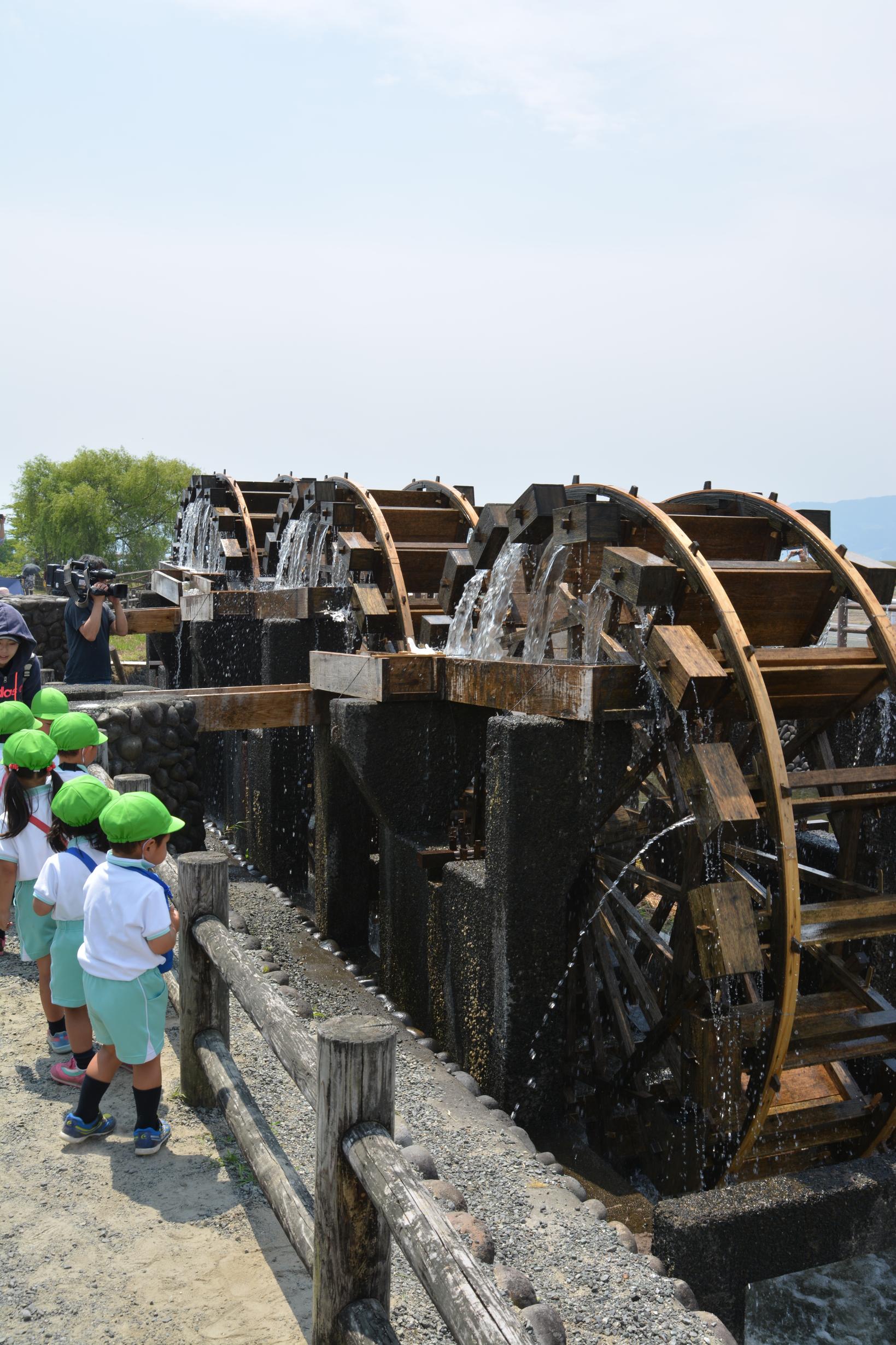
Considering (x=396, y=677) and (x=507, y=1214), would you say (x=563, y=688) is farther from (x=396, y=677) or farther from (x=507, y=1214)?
(x=507, y=1214)

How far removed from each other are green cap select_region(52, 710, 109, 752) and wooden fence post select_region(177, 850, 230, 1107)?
32.0 inches

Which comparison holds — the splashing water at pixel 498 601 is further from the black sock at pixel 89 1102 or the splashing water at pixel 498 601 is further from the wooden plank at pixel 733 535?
the black sock at pixel 89 1102

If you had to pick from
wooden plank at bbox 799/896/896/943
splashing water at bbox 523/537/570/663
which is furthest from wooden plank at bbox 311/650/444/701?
wooden plank at bbox 799/896/896/943

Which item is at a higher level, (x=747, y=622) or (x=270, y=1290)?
(x=747, y=622)

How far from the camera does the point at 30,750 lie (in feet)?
14.2

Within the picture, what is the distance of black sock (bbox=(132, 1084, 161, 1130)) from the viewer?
11.5 ft

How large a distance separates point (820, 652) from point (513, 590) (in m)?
2.50

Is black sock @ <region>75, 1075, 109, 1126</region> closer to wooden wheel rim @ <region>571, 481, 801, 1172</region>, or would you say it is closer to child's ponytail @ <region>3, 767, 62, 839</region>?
child's ponytail @ <region>3, 767, 62, 839</region>

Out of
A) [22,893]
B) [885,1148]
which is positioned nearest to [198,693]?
[22,893]

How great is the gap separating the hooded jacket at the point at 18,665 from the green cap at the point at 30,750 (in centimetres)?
111

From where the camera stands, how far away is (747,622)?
6.79 meters

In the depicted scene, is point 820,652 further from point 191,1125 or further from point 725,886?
point 191,1125

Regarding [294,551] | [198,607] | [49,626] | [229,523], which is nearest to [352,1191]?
[198,607]

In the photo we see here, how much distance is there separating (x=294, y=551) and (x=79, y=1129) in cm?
894
